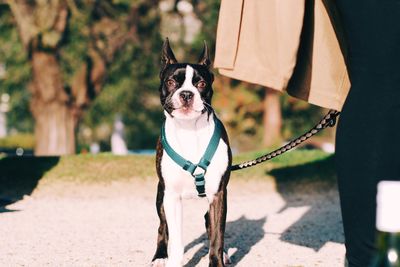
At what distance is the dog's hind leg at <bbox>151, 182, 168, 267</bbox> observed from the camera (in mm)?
4662

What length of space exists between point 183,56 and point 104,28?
1470 cm

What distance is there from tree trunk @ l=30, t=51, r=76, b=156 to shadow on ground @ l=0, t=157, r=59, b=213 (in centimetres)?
584

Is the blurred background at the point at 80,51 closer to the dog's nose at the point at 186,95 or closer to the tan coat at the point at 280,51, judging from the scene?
the dog's nose at the point at 186,95

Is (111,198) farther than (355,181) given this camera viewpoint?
Yes

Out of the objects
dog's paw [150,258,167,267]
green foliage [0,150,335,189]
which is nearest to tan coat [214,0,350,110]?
dog's paw [150,258,167,267]

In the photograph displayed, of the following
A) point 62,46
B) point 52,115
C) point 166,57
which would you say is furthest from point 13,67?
point 166,57

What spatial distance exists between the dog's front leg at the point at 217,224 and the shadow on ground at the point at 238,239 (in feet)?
2.28

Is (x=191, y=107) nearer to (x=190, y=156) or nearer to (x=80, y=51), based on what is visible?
(x=190, y=156)

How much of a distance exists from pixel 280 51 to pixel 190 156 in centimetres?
93

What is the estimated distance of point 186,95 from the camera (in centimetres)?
441

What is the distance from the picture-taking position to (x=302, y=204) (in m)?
9.84

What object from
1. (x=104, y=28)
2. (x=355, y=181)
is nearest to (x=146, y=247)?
(x=355, y=181)

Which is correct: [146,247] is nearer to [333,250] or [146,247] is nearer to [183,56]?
[333,250]

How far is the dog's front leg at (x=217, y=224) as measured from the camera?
4371 mm
